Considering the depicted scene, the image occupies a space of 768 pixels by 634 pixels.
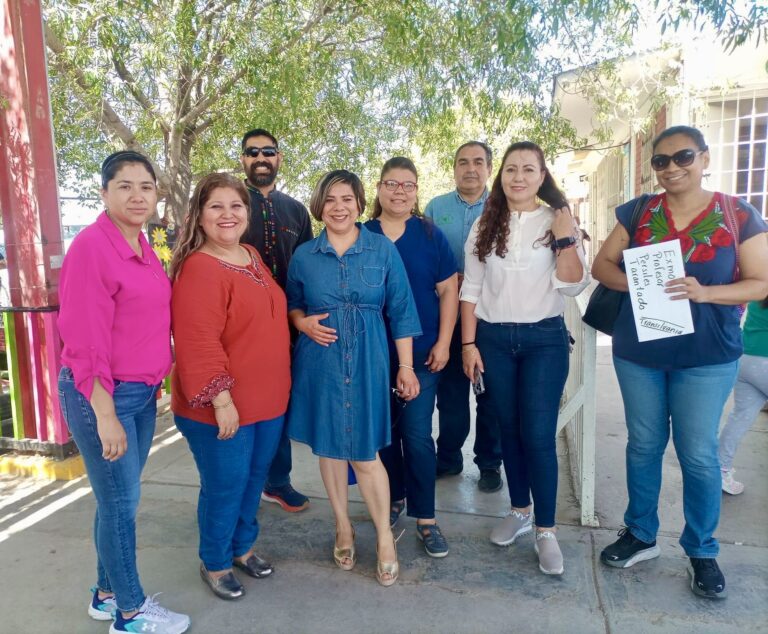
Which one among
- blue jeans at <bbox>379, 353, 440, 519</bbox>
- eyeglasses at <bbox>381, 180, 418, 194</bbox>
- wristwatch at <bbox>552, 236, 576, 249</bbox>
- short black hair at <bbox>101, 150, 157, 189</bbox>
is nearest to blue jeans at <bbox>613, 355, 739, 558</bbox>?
wristwatch at <bbox>552, 236, 576, 249</bbox>

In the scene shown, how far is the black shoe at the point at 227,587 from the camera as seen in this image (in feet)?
9.27

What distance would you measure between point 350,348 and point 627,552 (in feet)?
5.52

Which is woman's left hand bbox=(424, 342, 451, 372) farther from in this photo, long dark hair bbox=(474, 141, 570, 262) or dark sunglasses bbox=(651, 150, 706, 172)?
dark sunglasses bbox=(651, 150, 706, 172)

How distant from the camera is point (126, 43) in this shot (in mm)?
5641

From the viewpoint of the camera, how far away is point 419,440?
3.19m

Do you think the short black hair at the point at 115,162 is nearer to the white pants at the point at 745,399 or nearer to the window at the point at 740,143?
the white pants at the point at 745,399

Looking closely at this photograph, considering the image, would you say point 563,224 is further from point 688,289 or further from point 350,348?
point 350,348

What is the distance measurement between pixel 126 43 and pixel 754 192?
6964 mm

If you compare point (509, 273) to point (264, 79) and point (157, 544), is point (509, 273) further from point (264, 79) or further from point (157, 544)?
point (264, 79)

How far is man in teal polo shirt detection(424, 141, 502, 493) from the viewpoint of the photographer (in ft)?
13.0

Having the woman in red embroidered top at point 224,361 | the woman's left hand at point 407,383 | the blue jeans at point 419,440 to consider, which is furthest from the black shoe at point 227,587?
the woman's left hand at point 407,383

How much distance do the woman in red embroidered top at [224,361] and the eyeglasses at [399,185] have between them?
0.74 metres

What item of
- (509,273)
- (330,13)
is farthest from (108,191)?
(330,13)

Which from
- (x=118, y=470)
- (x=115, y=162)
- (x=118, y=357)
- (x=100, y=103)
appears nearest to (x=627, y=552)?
(x=118, y=470)
